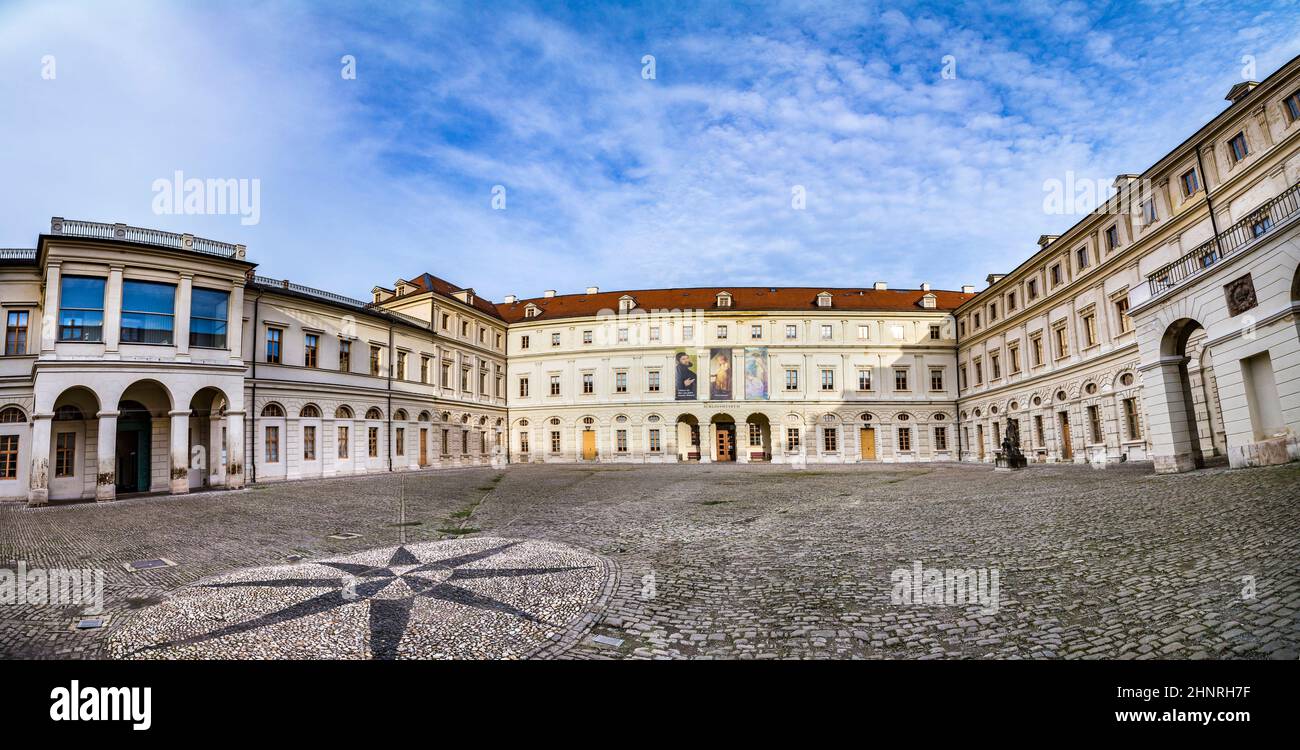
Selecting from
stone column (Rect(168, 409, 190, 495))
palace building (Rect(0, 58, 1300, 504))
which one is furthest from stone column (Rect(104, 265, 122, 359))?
stone column (Rect(168, 409, 190, 495))

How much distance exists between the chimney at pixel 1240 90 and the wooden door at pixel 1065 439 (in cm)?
1561

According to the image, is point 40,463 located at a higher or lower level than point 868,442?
higher

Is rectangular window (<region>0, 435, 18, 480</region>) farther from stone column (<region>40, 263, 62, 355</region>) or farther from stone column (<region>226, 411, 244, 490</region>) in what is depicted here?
stone column (<region>226, 411, 244, 490</region>)

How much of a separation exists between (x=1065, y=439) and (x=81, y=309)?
45.1 meters

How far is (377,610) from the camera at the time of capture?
210 inches

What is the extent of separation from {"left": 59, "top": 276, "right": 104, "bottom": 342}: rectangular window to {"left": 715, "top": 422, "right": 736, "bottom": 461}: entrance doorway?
38113 millimetres

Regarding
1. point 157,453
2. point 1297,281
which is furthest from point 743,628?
point 157,453

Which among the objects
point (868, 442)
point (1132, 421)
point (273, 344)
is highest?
point (273, 344)

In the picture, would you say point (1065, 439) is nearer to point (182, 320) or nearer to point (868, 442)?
point (868, 442)

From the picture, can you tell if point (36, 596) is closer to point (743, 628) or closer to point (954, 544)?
point (743, 628)

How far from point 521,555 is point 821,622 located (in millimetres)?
4543

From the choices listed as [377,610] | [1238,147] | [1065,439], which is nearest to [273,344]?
[377,610]

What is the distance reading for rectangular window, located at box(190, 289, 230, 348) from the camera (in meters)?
22.3
